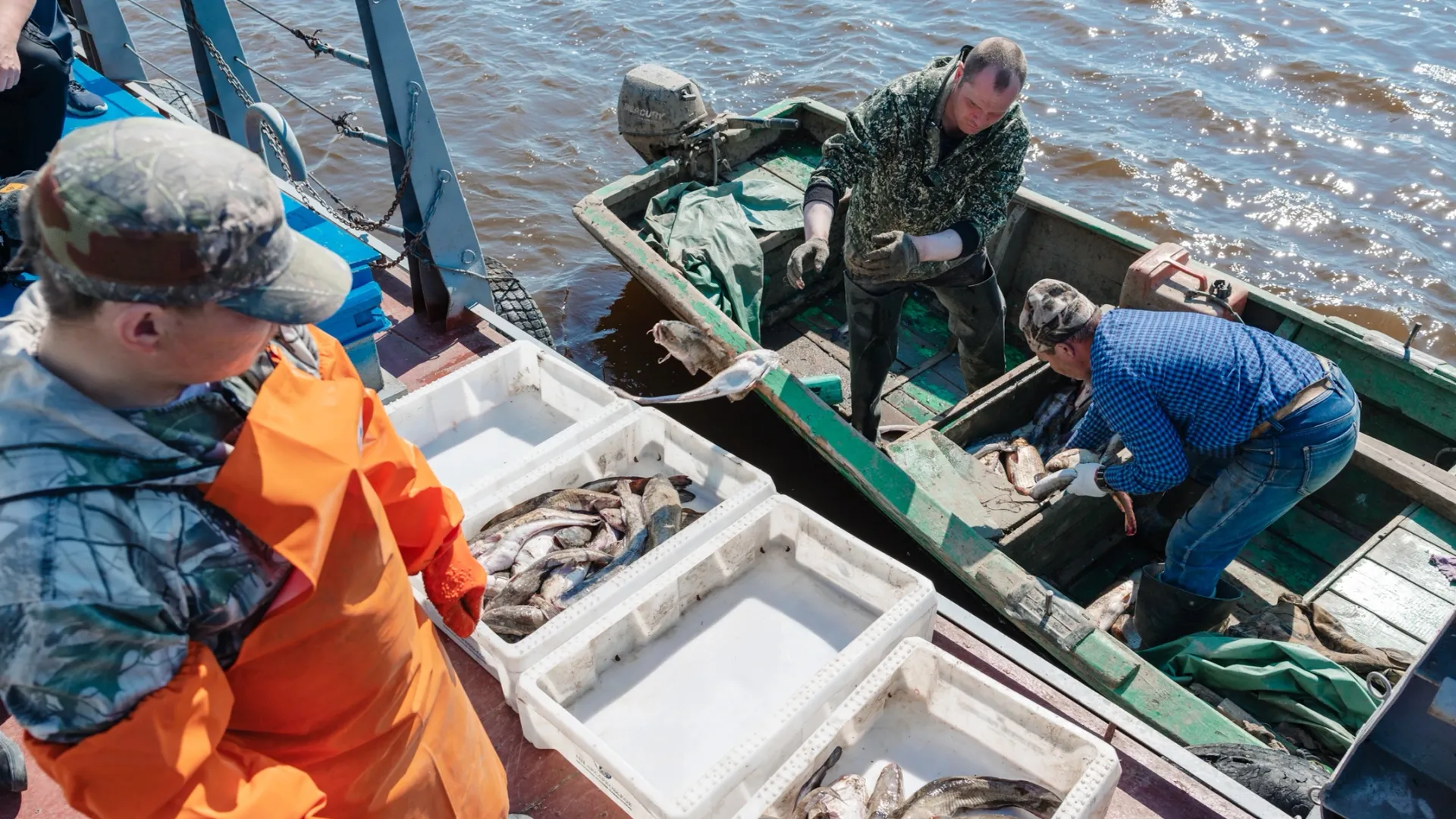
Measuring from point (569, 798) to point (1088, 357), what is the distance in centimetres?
267

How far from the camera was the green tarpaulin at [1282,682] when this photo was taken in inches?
154

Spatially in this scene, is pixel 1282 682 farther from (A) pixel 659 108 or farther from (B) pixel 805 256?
(A) pixel 659 108

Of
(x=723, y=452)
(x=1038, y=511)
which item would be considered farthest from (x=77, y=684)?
(x=1038, y=511)

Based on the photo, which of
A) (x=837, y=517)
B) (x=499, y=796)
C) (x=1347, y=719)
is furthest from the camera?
(x=837, y=517)

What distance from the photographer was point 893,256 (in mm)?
4445

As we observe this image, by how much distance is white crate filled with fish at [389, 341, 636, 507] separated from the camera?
4207 mm

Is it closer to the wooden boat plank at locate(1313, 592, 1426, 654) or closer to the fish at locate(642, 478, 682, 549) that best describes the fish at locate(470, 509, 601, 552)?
the fish at locate(642, 478, 682, 549)

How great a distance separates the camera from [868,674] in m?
3.21

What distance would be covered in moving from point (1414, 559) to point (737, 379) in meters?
3.27

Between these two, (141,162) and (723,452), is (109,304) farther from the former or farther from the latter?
(723,452)

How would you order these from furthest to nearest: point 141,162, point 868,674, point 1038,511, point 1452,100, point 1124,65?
point 1124,65
point 1452,100
point 1038,511
point 868,674
point 141,162

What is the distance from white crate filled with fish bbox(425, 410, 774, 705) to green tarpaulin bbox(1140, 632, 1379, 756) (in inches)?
83.0

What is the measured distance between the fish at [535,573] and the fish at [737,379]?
2.77 ft

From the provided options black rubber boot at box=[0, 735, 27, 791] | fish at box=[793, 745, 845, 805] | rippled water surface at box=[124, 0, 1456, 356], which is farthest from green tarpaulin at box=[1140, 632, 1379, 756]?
rippled water surface at box=[124, 0, 1456, 356]
